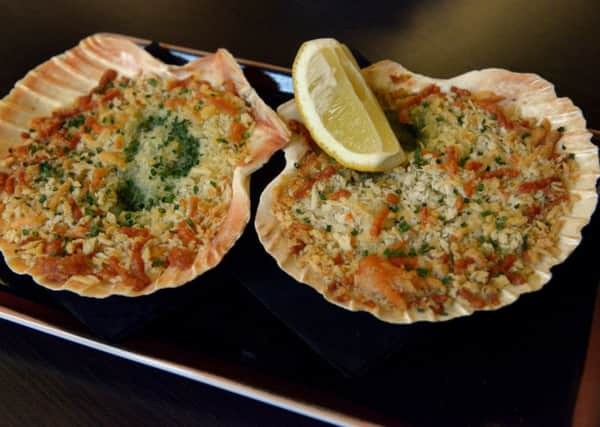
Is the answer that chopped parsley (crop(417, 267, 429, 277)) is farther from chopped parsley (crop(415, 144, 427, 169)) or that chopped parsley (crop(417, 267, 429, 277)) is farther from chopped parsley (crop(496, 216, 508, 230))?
chopped parsley (crop(415, 144, 427, 169))

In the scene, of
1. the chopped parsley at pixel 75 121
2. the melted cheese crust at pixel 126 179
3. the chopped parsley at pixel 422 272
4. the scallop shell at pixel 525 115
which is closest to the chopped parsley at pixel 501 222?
the scallop shell at pixel 525 115

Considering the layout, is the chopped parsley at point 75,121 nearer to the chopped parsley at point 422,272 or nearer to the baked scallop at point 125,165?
the baked scallop at point 125,165

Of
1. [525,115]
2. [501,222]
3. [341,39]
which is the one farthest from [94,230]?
[341,39]

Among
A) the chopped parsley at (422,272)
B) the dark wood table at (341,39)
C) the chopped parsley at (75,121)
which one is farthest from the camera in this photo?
the chopped parsley at (75,121)

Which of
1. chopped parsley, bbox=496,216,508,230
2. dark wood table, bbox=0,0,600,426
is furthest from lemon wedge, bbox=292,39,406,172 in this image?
dark wood table, bbox=0,0,600,426

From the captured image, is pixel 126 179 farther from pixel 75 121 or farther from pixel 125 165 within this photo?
pixel 75 121
